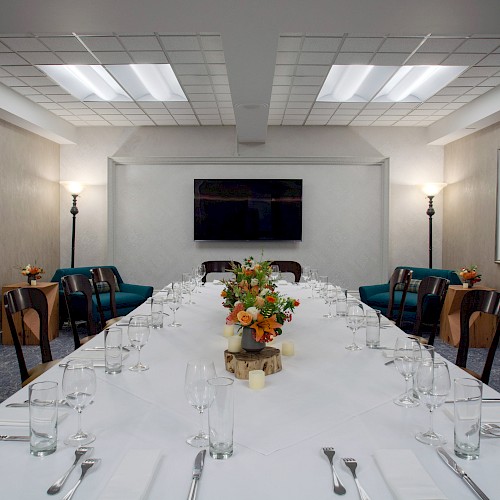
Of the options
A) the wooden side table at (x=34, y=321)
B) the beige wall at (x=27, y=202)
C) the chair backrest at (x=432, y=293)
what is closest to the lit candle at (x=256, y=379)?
the chair backrest at (x=432, y=293)

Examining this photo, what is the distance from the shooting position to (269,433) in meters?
1.33

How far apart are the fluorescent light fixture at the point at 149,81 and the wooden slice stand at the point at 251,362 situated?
4279mm

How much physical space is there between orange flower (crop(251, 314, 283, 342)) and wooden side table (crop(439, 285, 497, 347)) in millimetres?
4252

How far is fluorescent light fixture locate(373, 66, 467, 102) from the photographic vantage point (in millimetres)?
5379

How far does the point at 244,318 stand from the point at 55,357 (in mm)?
3711

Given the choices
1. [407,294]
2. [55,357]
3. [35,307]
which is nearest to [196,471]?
[35,307]

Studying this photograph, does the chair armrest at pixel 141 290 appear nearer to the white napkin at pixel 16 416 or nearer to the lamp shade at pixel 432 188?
the lamp shade at pixel 432 188

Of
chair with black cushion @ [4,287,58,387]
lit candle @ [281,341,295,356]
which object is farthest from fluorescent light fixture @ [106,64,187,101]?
lit candle @ [281,341,295,356]

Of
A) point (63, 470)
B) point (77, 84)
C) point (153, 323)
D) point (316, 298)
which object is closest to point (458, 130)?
point (316, 298)

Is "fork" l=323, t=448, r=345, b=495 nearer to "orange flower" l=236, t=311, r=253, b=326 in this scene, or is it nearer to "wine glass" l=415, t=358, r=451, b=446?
"wine glass" l=415, t=358, r=451, b=446

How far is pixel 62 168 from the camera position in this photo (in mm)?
7770

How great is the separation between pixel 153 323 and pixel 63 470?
164 centimetres

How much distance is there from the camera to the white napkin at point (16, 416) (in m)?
1.38

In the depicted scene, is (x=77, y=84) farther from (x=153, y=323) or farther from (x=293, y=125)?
(x=153, y=323)
